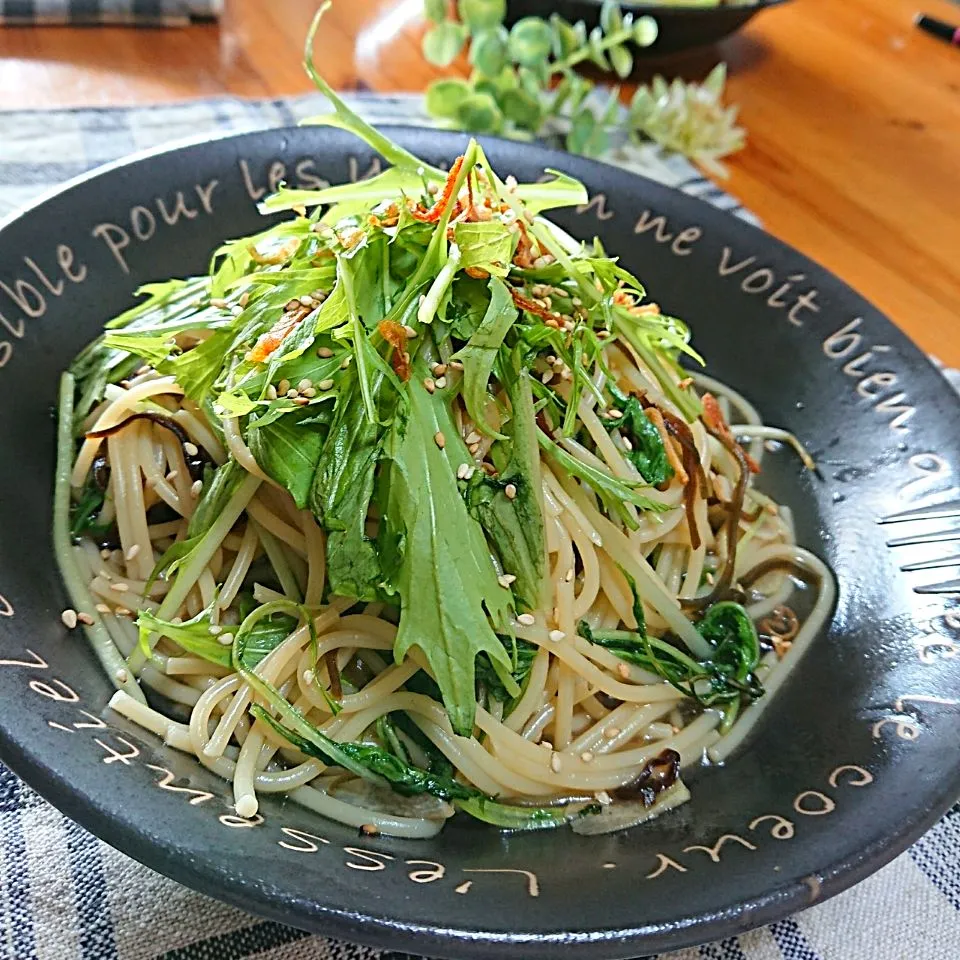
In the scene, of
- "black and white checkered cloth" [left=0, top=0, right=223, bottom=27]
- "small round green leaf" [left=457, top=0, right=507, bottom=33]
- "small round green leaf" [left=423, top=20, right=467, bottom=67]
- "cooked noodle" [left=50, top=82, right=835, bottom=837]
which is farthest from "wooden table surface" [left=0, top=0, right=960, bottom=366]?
"cooked noodle" [left=50, top=82, right=835, bottom=837]

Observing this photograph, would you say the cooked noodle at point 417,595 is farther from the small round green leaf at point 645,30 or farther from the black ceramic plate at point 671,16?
the black ceramic plate at point 671,16

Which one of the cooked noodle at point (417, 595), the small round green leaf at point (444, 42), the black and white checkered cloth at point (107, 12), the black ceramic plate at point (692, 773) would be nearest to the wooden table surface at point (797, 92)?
the black and white checkered cloth at point (107, 12)

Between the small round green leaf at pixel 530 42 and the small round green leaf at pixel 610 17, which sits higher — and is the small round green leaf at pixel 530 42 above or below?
below

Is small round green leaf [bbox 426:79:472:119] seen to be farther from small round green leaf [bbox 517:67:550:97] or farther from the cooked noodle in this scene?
the cooked noodle

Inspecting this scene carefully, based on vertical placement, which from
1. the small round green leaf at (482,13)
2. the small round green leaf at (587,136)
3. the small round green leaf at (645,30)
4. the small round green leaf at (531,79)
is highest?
the small round green leaf at (645,30)

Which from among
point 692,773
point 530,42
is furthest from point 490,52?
point 692,773

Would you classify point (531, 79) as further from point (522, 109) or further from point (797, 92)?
point (797, 92)
